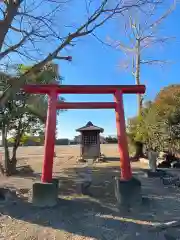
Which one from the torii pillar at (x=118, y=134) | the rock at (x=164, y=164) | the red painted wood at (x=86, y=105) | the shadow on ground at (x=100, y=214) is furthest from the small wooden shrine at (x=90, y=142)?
the torii pillar at (x=118, y=134)

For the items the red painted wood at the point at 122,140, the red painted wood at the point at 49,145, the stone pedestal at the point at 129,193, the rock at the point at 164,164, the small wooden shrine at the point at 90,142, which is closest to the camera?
the stone pedestal at the point at 129,193

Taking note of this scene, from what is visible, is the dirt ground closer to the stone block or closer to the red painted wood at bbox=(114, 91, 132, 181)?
the stone block

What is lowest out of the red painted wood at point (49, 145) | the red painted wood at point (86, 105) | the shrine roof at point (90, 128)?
the red painted wood at point (49, 145)

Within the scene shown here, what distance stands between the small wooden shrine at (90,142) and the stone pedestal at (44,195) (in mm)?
11853

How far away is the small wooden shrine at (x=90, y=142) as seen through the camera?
707 inches

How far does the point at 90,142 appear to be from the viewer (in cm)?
1830

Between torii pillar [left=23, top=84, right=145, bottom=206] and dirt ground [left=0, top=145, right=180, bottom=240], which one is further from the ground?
torii pillar [left=23, top=84, right=145, bottom=206]

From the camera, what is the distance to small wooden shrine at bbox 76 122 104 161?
1795 centimetres

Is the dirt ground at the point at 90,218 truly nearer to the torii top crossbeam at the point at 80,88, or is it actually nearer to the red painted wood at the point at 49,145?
the red painted wood at the point at 49,145

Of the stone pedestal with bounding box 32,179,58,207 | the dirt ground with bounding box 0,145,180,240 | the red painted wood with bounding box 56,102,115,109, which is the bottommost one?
the dirt ground with bounding box 0,145,180,240

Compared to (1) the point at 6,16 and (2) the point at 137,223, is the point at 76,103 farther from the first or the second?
(2) the point at 137,223

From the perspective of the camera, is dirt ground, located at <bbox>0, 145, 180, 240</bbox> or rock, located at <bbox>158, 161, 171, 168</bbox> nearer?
dirt ground, located at <bbox>0, 145, 180, 240</bbox>

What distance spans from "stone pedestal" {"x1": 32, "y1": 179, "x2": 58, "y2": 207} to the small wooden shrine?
11853mm

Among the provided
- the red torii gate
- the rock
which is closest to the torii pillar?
the red torii gate
